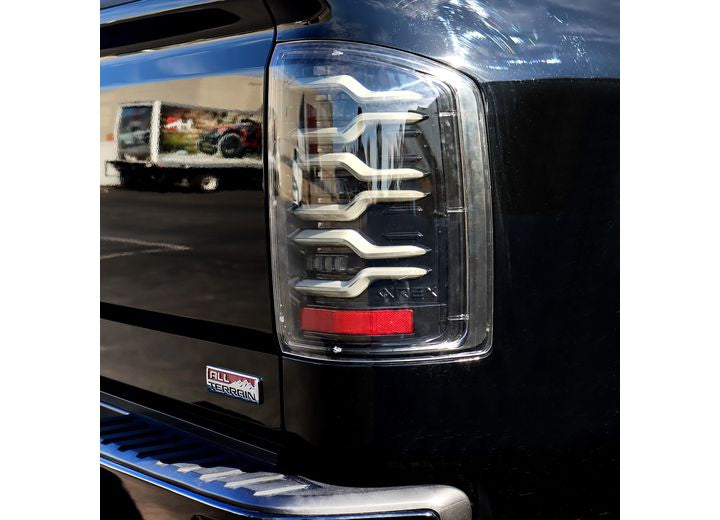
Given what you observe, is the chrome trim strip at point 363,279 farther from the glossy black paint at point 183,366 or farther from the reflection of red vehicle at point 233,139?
the reflection of red vehicle at point 233,139

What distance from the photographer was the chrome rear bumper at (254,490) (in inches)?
77.2

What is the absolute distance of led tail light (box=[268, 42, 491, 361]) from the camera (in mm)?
1928

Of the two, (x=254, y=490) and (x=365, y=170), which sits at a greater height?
(x=365, y=170)

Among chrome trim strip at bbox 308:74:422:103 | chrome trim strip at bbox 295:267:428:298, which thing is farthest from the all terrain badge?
chrome trim strip at bbox 308:74:422:103

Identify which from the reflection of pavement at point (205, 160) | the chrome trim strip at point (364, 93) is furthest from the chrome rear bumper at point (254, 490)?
the chrome trim strip at point (364, 93)

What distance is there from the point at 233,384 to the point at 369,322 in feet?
1.48

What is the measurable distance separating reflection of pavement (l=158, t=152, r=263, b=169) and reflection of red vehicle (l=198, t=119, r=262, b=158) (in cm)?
1

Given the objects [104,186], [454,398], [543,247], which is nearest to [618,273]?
[543,247]

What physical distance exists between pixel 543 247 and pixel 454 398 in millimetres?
394

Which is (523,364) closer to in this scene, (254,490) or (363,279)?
(363,279)

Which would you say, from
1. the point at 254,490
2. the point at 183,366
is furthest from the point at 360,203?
the point at 183,366

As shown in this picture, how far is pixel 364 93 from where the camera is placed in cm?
192

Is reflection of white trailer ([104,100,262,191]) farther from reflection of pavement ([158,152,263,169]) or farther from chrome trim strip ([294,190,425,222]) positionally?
chrome trim strip ([294,190,425,222])

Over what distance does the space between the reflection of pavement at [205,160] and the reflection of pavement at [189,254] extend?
67mm
